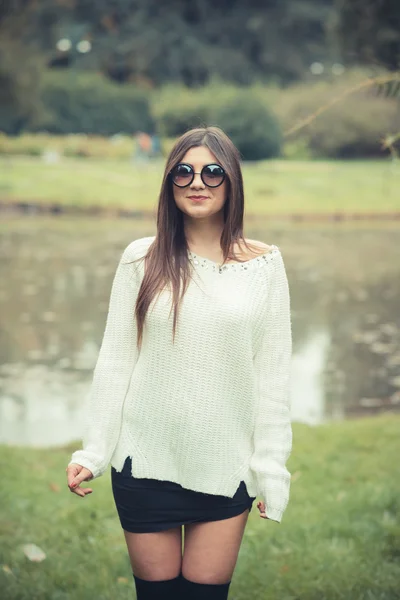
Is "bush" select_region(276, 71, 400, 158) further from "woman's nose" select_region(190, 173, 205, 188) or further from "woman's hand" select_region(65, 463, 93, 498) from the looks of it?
"woman's hand" select_region(65, 463, 93, 498)

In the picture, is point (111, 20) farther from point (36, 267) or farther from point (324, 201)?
point (36, 267)

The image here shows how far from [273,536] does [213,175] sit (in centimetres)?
247

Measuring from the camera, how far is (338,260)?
707 inches

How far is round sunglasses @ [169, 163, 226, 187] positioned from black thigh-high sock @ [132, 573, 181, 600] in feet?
3.49

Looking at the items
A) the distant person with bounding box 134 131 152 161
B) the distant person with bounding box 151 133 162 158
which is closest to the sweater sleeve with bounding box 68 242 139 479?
the distant person with bounding box 134 131 152 161

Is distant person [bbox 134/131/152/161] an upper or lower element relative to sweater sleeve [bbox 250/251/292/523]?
upper

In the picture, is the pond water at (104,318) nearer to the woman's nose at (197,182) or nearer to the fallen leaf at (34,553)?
the fallen leaf at (34,553)

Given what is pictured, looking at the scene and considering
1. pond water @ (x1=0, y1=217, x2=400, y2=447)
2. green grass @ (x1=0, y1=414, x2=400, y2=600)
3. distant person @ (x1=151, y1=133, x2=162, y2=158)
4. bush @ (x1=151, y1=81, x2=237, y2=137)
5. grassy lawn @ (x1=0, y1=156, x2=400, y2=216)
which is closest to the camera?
green grass @ (x1=0, y1=414, x2=400, y2=600)

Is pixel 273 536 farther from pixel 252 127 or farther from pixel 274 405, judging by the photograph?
pixel 252 127

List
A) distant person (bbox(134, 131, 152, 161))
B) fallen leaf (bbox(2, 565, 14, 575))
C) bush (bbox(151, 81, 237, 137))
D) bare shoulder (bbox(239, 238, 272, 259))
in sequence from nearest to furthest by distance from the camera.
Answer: bare shoulder (bbox(239, 238, 272, 259)) < fallen leaf (bbox(2, 565, 14, 575)) < distant person (bbox(134, 131, 152, 161)) < bush (bbox(151, 81, 237, 137))

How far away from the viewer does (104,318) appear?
11992mm

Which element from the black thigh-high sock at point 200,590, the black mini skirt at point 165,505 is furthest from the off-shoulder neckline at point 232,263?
the black thigh-high sock at point 200,590

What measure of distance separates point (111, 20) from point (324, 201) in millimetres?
31748

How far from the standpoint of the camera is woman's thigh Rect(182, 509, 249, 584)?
2.73 m
